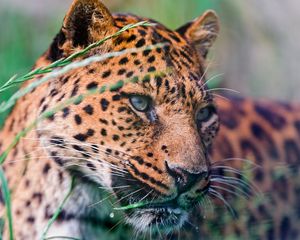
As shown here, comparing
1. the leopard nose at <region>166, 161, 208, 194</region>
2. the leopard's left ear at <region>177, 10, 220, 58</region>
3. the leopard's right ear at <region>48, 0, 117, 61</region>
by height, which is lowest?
the leopard nose at <region>166, 161, 208, 194</region>

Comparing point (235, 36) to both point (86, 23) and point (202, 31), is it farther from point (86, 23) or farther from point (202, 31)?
point (86, 23)

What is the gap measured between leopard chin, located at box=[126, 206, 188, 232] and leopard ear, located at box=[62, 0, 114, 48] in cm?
90

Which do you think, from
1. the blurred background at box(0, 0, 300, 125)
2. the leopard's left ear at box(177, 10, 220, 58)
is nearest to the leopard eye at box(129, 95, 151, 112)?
the leopard's left ear at box(177, 10, 220, 58)

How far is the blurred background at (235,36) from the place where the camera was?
8875 mm

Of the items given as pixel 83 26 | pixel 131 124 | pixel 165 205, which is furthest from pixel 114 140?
pixel 83 26

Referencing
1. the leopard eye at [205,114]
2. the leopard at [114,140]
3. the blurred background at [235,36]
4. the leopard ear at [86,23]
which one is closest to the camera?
the leopard at [114,140]

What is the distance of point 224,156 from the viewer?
250 inches

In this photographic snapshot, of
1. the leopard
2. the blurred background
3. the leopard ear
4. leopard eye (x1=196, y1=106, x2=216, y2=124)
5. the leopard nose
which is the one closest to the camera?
the leopard nose

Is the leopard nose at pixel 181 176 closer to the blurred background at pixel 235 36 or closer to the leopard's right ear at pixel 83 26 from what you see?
the leopard's right ear at pixel 83 26

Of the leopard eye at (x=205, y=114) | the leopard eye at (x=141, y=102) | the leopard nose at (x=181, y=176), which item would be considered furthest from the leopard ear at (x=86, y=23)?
the leopard nose at (x=181, y=176)

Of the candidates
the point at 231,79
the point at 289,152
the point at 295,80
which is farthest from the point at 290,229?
the point at 231,79

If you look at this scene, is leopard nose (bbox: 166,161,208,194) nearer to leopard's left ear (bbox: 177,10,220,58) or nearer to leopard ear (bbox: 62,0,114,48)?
leopard ear (bbox: 62,0,114,48)

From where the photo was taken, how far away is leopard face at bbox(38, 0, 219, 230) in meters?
4.79

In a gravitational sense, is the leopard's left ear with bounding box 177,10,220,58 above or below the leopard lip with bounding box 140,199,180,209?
above
